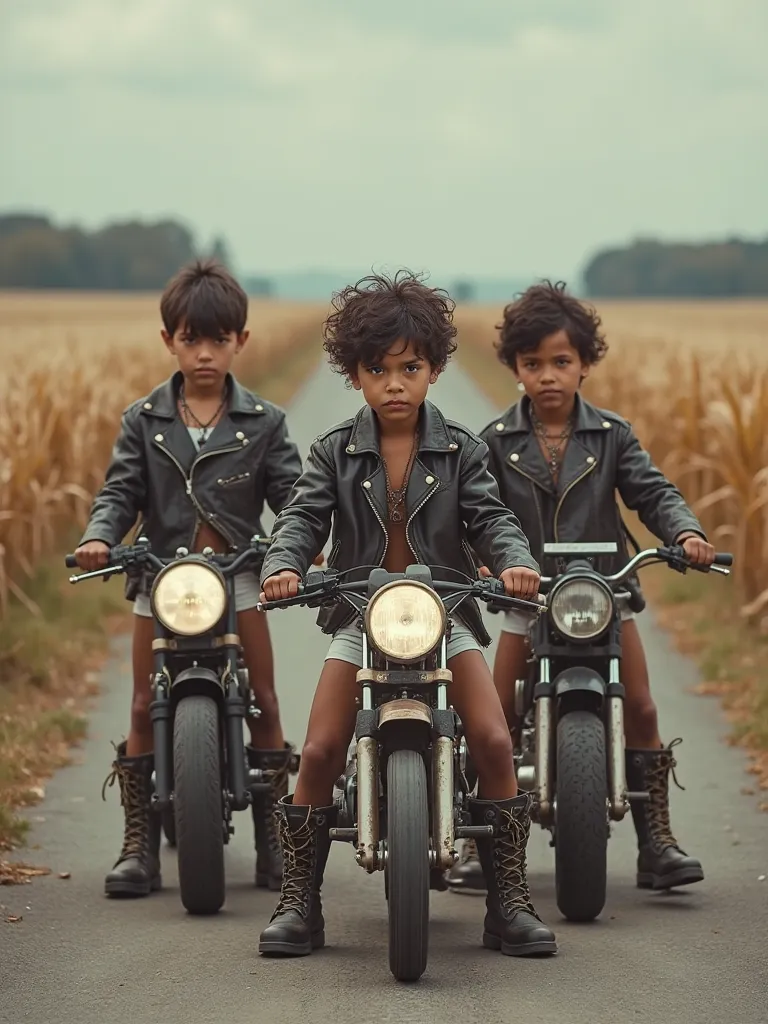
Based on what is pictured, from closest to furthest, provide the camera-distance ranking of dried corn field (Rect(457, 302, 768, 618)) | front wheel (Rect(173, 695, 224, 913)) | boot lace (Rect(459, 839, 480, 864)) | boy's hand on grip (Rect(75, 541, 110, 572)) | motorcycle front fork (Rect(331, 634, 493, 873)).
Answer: motorcycle front fork (Rect(331, 634, 493, 873)), front wheel (Rect(173, 695, 224, 913)), boy's hand on grip (Rect(75, 541, 110, 572)), boot lace (Rect(459, 839, 480, 864)), dried corn field (Rect(457, 302, 768, 618))

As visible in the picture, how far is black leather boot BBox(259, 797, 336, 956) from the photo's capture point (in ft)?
18.2

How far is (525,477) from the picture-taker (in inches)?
257

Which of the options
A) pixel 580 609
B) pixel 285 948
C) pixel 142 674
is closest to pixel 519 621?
pixel 580 609

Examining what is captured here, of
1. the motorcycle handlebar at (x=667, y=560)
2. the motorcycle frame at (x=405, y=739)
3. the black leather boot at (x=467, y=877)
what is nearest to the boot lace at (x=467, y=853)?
the black leather boot at (x=467, y=877)

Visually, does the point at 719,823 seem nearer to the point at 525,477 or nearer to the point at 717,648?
→ the point at 525,477

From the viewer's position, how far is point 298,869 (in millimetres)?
5609

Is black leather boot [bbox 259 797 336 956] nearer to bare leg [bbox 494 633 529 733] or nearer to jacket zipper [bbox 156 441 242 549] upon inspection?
bare leg [bbox 494 633 529 733]

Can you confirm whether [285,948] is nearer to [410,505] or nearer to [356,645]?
[356,645]

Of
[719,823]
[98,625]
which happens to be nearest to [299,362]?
[98,625]

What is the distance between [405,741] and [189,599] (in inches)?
51.0

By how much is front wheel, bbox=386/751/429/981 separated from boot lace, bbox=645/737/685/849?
162 cm

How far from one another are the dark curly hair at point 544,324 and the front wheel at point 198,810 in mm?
1607

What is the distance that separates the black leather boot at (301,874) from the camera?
5.54 meters

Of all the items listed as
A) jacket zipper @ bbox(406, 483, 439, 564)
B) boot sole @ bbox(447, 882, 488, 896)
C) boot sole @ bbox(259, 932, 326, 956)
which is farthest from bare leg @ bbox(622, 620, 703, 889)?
boot sole @ bbox(259, 932, 326, 956)
